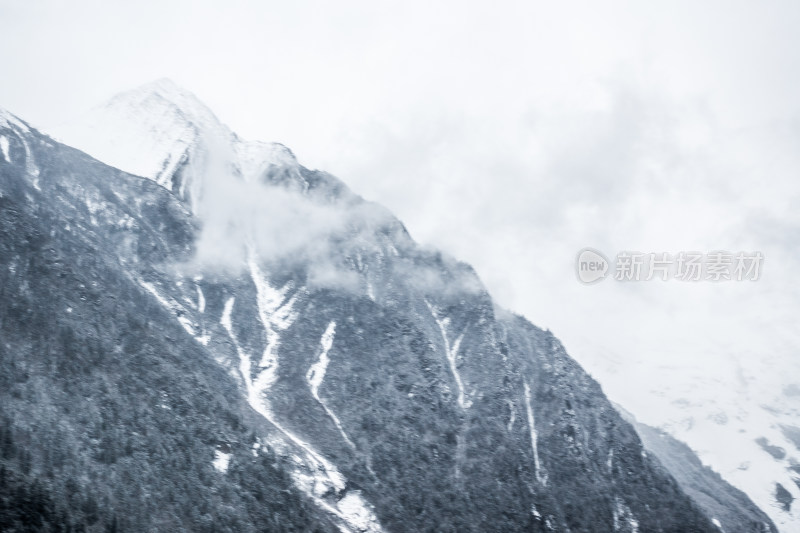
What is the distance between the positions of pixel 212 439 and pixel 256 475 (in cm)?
1822

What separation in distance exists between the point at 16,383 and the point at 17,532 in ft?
165

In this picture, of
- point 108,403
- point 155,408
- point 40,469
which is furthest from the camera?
point 155,408

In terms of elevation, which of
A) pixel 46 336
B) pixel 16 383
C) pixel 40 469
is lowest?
pixel 40 469

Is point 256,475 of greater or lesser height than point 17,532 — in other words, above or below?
above

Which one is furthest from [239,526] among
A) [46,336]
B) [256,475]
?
[46,336]

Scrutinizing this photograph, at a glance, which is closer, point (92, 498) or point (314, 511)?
point (92, 498)

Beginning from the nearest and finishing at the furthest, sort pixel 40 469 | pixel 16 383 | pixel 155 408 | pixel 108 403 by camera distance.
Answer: pixel 40 469
pixel 16 383
pixel 108 403
pixel 155 408

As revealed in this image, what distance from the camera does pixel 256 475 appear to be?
196 m

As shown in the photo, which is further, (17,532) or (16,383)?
(16,383)

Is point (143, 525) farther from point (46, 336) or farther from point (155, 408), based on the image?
point (46, 336)

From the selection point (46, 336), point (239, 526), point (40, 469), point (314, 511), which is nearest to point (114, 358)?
point (46, 336)

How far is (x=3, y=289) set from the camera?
19275 centimetres

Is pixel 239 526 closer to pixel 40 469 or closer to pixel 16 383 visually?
pixel 40 469

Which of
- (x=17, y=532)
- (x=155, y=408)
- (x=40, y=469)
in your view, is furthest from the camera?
(x=155, y=408)
